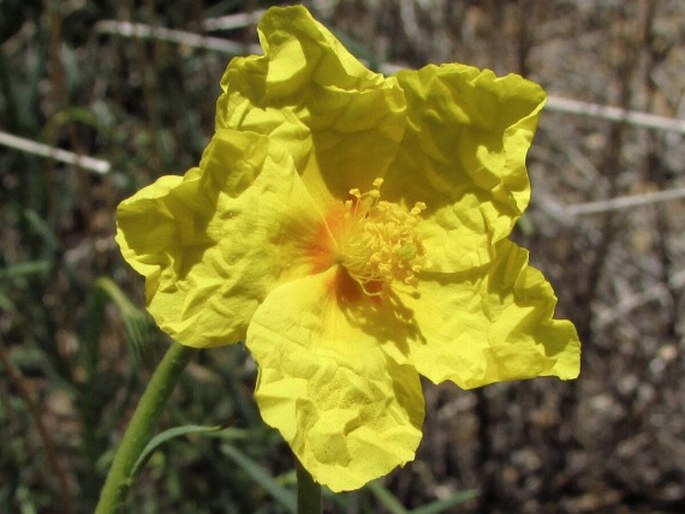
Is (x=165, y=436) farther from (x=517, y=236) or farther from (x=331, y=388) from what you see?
(x=517, y=236)

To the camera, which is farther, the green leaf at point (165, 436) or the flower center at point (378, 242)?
the flower center at point (378, 242)

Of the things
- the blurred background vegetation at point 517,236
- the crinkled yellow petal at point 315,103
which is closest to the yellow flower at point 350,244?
the crinkled yellow petal at point 315,103

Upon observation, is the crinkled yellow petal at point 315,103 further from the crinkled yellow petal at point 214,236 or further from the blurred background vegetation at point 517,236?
the blurred background vegetation at point 517,236

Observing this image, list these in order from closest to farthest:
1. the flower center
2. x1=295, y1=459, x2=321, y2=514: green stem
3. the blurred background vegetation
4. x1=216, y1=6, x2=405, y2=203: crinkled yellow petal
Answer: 1. x1=295, y1=459, x2=321, y2=514: green stem
2. x1=216, y1=6, x2=405, y2=203: crinkled yellow petal
3. the flower center
4. the blurred background vegetation

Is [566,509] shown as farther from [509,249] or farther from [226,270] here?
[226,270]

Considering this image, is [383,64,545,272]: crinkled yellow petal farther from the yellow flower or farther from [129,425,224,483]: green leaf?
[129,425,224,483]: green leaf

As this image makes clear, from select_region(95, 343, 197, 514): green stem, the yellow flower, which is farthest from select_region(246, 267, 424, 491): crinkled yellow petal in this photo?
select_region(95, 343, 197, 514): green stem

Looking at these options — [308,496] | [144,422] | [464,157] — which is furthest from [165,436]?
[464,157]
